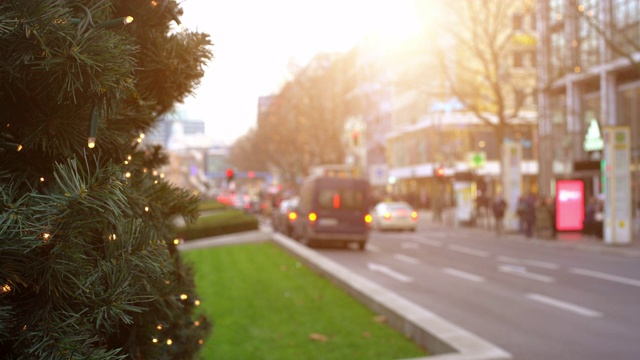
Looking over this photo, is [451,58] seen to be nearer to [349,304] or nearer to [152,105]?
[349,304]

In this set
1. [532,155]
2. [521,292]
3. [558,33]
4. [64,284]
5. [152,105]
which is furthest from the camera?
[532,155]

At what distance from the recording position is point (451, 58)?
34.7 metres

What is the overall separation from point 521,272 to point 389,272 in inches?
117

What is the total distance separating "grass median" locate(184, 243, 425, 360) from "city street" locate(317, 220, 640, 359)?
1433mm

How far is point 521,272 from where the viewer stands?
1766 cm

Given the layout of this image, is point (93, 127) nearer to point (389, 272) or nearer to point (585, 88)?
point (389, 272)

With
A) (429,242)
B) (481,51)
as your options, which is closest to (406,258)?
(429,242)

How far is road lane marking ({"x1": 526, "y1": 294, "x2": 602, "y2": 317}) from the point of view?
11.2 meters

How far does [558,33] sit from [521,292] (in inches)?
1296

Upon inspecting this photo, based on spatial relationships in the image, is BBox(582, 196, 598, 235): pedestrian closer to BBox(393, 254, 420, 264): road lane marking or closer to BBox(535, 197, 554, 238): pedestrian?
BBox(535, 197, 554, 238): pedestrian

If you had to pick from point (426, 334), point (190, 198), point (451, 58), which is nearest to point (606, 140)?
point (451, 58)

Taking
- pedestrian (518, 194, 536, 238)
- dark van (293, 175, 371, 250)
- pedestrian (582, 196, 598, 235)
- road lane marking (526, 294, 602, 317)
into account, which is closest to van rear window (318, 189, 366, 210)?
dark van (293, 175, 371, 250)

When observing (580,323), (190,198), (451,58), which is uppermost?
(451,58)

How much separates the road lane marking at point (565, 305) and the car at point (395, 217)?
2558 cm
